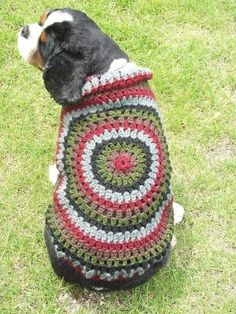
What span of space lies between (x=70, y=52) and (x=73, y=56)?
2 centimetres

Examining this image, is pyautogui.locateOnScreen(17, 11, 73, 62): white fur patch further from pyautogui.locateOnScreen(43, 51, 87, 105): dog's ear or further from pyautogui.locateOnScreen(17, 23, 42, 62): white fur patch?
pyautogui.locateOnScreen(43, 51, 87, 105): dog's ear

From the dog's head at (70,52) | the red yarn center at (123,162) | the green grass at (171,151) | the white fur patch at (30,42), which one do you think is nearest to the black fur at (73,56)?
the dog's head at (70,52)

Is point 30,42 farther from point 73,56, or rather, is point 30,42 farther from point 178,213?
point 178,213

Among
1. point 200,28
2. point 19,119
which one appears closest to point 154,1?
point 200,28

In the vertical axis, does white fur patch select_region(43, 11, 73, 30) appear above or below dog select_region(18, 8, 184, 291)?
above

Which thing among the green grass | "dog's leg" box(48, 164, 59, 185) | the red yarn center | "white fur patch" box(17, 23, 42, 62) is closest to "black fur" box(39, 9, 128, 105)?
"white fur patch" box(17, 23, 42, 62)

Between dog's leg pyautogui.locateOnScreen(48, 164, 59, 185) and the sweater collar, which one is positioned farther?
dog's leg pyautogui.locateOnScreen(48, 164, 59, 185)

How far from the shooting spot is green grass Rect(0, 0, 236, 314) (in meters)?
3.17

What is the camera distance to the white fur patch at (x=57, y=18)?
2.87 metres

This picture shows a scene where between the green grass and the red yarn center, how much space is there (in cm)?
73

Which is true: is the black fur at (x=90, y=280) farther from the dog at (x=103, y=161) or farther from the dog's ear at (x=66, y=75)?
the dog's ear at (x=66, y=75)

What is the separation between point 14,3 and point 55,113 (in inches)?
36.4

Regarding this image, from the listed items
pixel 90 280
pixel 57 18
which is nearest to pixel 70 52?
pixel 57 18

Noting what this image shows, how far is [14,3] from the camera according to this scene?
14.0 feet
